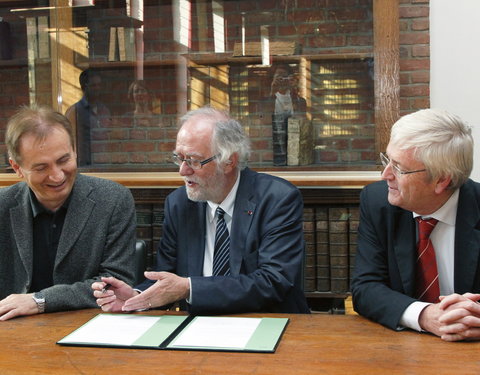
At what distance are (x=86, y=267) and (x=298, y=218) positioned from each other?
820 millimetres

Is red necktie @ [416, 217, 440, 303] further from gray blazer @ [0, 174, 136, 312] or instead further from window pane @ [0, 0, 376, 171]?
window pane @ [0, 0, 376, 171]

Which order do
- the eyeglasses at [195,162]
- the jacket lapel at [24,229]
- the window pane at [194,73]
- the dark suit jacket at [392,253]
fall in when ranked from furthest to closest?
the window pane at [194,73] → the eyeglasses at [195,162] → the jacket lapel at [24,229] → the dark suit jacket at [392,253]

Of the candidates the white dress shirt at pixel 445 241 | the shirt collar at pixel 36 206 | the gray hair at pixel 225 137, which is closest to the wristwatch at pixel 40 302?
the shirt collar at pixel 36 206

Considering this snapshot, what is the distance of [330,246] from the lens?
11.6 ft

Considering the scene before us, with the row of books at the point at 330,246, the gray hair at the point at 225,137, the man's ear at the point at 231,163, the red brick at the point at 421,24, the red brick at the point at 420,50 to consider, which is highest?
the red brick at the point at 421,24

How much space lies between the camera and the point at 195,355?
1.74 metres

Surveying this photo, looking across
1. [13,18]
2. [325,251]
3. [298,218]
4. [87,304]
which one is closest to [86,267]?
[87,304]

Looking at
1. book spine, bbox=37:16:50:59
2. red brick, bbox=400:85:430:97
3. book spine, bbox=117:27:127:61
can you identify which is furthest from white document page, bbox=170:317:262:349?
book spine, bbox=37:16:50:59

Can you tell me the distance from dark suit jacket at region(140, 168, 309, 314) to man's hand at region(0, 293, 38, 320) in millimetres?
399

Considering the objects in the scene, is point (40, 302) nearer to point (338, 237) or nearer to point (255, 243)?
point (255, 243)

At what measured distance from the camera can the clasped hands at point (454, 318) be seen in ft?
5.92

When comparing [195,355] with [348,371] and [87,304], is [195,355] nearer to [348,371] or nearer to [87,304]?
[348,371]

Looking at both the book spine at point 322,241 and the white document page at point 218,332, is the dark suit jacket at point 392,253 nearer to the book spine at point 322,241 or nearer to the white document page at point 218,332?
the white document page at point 218,332

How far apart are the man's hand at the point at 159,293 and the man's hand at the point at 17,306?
32cm
